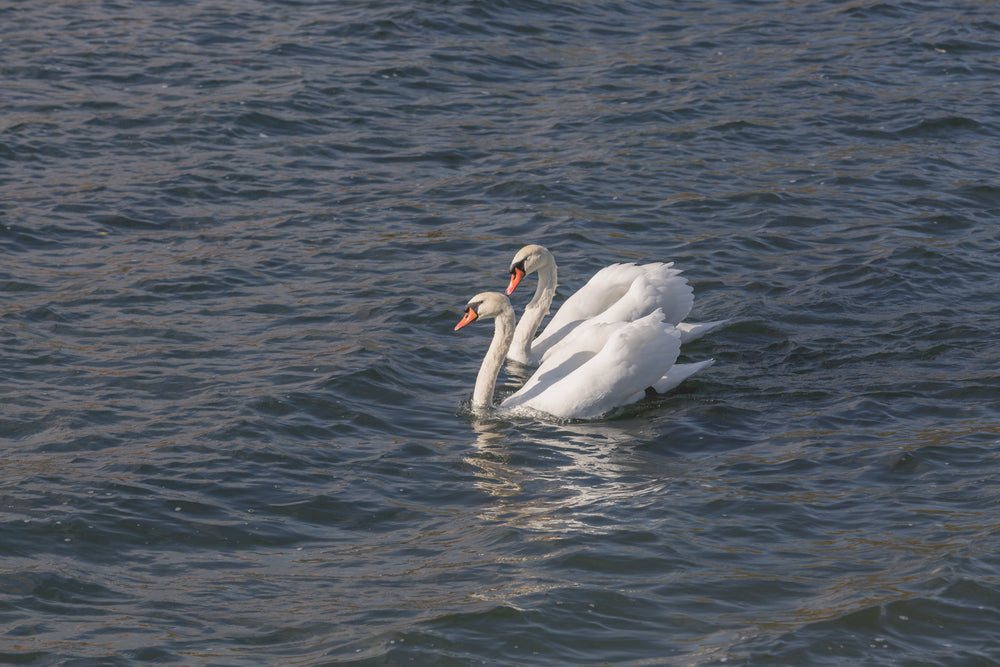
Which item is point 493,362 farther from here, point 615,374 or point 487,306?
point 615,374

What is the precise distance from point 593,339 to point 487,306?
36.4 inches

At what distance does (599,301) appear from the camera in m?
11.7

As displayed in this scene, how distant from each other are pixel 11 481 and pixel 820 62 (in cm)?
1409

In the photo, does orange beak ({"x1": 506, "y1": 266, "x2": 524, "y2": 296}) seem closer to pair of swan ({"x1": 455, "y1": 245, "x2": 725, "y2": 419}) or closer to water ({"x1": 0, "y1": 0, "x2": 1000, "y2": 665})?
pair of swan ({"x1": 455, "y1": 245, "x2": 725, "y2": 419})

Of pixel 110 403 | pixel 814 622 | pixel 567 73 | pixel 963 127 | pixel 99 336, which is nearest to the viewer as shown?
pixel 814 622

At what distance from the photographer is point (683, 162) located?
15773 mm

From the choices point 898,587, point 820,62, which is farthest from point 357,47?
point 898,587

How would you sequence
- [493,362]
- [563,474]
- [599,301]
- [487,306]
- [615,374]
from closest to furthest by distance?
[563,474]
[615,374]
[493,362]
[487,306]
[599,301]

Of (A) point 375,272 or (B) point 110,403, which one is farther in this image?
(A) point 375,272

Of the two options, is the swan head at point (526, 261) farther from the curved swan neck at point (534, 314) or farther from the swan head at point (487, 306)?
the swan head at point (487, 306)

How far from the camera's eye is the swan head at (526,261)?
1164cm

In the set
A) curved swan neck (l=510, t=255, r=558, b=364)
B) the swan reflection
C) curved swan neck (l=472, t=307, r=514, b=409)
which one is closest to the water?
the swan reflection

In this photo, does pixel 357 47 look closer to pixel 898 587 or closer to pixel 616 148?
pixel 616 148

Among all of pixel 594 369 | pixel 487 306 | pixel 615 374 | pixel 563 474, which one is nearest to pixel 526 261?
pixel 487 306
